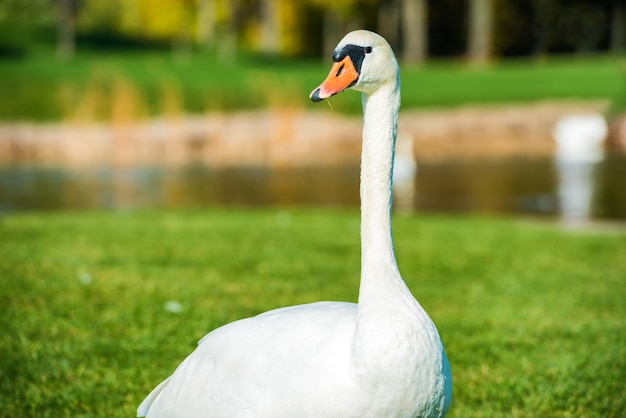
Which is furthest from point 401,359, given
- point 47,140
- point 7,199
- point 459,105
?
point 459,105

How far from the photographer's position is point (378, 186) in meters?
3.35

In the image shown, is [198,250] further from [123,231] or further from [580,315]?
[580,315]

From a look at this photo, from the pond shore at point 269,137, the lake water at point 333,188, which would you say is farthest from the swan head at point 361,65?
the pond shore at point 269,137

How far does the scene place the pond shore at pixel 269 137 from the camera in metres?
22.8

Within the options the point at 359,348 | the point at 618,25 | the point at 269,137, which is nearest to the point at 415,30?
the point at 618,25

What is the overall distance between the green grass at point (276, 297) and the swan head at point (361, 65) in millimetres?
2004

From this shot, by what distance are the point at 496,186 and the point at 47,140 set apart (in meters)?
12.3

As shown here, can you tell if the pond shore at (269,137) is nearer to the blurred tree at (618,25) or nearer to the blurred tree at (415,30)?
the blurred tree at (415,30)

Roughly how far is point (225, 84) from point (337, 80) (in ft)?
98.2

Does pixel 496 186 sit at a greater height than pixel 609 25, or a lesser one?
lesser

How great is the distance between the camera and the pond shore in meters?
22.8

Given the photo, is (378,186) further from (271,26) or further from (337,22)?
(337,22)

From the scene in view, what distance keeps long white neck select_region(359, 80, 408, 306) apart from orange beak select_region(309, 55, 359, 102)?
23 cm

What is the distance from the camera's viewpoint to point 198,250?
863cm
